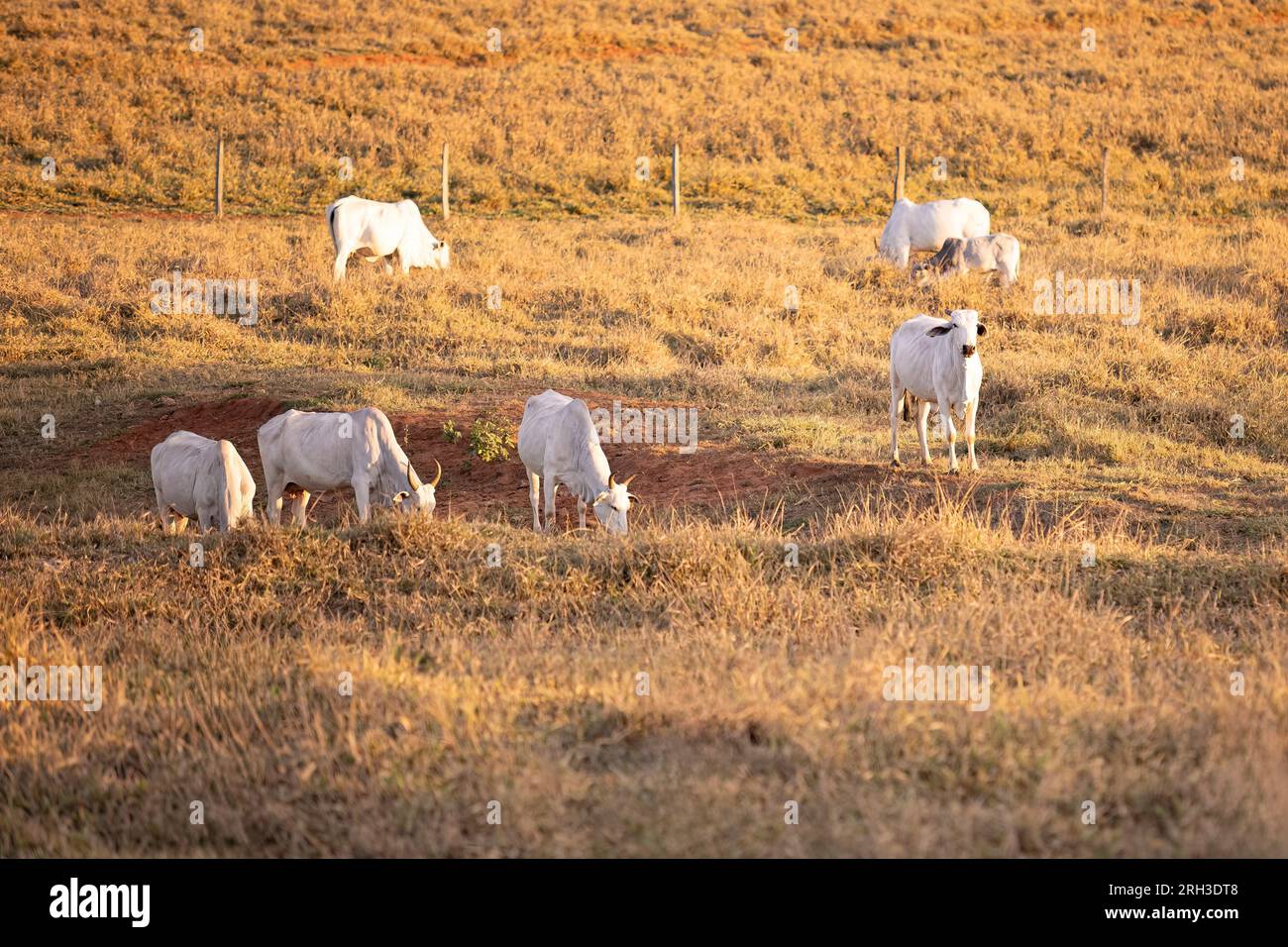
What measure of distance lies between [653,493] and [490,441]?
1.81m

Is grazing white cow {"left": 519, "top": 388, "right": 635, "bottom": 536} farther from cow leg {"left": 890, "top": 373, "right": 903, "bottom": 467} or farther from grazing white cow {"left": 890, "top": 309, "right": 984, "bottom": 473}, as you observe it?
grazing white cow {"left": 890, "top": 309, "right": 984, "bottom": 473}

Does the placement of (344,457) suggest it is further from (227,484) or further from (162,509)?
(162,509)

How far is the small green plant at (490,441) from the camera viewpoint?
1149 centimetres

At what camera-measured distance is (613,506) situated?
376 inches

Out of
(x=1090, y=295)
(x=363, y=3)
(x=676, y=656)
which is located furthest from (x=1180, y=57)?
(x=676, y=656)

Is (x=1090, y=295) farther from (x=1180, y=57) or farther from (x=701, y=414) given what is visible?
(x=1180, y=57)

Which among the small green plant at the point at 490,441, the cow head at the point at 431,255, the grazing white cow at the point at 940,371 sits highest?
the cow head at the point at 431,255

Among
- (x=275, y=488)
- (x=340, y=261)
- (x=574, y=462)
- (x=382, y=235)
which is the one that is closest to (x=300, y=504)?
(x=275, y=488)

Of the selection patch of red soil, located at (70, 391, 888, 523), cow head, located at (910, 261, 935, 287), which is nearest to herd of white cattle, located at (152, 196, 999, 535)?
patch of red soil, located at (70, 391, 888, 523)

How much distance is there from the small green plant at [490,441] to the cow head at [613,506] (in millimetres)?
2165

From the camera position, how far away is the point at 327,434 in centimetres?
982

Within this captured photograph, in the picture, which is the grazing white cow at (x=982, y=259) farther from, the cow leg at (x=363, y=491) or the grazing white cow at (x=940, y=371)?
the cow leg at (x=363, y=491)

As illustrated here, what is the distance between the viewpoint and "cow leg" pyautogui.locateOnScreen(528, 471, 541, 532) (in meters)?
10.1

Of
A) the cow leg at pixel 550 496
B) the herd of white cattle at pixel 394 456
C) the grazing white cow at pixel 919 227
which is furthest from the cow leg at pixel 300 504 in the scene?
the grazing white cow at pixel 919 227
